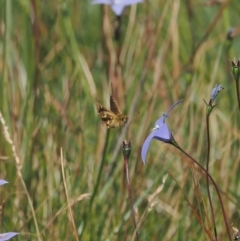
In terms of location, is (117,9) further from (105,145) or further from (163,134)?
(163,134)

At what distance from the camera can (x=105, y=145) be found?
1.79 meters

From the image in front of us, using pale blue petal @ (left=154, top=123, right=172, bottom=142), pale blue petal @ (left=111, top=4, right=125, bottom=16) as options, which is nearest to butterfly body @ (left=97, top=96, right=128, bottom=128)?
pale blue petal @ (left=154, top=123, right=172, bottom=142)

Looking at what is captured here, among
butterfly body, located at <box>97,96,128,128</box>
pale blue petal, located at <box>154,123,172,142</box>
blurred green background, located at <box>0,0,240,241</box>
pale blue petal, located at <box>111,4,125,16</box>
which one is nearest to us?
pale blue petal, located at <box>154,123,172,142</box>

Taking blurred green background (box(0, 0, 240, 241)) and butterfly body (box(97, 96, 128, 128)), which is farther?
blurred green background (box(0, 0, 240, 241))

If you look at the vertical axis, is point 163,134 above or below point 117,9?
below

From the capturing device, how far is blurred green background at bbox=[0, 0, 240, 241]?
191 cm

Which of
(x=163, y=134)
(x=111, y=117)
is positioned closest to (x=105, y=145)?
(x=111, y=117)

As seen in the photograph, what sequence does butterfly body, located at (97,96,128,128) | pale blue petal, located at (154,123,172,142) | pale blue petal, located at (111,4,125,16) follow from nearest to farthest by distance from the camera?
pale blue petal, located at (154,123,172,142) → butterfly body, located at (97,96,128,128) → pale blue petal, located at (111,4,125,16)

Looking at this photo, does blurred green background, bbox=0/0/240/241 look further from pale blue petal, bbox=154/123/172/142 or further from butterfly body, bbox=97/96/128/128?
pale blue petal, bbox=154/123/172/142

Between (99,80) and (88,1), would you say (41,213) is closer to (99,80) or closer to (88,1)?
(99,80)

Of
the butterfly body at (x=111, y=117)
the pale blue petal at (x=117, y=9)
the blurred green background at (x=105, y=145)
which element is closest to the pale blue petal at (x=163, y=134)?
the butterfly body at (x=111, y=117)

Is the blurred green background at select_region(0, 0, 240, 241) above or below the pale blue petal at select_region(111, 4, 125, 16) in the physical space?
below

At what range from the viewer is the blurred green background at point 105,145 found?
→ 1.91 meters

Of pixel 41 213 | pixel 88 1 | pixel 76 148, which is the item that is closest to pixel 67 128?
pixel 76 148
